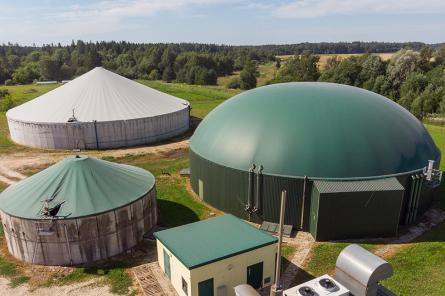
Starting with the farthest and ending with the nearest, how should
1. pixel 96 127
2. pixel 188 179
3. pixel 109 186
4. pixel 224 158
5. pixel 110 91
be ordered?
pixel 110 91 < pixel 96 127 < pixel 188 179 < pixel 224 158 < pixel 109 186

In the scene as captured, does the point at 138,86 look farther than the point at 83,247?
Yes

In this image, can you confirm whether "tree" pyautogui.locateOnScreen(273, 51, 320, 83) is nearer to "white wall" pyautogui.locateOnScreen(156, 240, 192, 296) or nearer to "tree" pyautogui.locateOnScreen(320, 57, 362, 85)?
"tree" pyautogui.locateOnScreen(320, 57, 362, 85)

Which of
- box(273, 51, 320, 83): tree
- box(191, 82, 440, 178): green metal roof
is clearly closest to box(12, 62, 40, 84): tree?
box(273, 51, 320, 83): tree

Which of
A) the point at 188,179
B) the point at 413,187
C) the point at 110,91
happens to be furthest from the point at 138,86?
the point at 413,187

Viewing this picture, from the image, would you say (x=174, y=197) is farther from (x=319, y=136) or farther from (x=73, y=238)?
(x=319, y=136)

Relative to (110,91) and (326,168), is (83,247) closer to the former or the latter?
(326,168)

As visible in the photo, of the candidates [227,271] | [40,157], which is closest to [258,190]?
[227,271]

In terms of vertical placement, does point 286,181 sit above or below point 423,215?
above

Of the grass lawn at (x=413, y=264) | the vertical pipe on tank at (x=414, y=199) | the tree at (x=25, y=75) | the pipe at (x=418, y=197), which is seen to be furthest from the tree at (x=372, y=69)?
the tree at (x=25, y=75)
